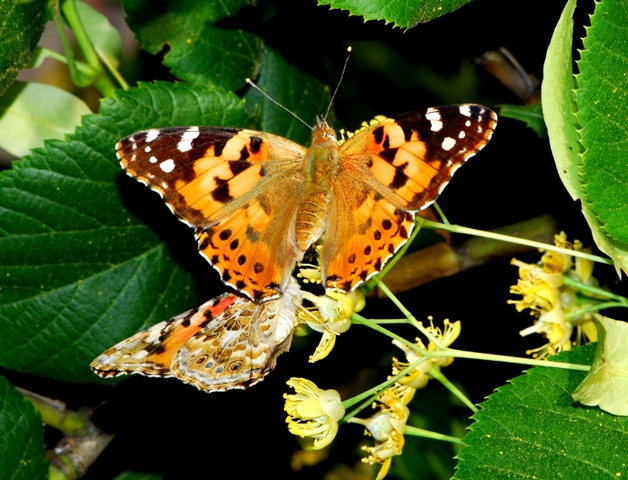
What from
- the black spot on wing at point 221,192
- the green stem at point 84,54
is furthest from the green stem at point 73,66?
the black spot on wing at point 221,192

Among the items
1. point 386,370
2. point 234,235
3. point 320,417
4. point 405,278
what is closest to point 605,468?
point 320,417

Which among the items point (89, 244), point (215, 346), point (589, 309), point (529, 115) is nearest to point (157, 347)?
point (215, 346)

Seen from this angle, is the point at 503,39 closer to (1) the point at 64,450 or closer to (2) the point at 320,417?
(2) the point at 320,417

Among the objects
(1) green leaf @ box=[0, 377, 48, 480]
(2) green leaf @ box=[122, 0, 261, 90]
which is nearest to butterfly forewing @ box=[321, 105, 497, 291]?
(2) green leaf @ box=[122, 0, 261, 90]

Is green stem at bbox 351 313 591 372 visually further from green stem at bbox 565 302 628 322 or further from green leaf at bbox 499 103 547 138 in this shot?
green leaf at bbox 499 103 547 138

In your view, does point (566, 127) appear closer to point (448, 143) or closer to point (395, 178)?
point (448, 143)
